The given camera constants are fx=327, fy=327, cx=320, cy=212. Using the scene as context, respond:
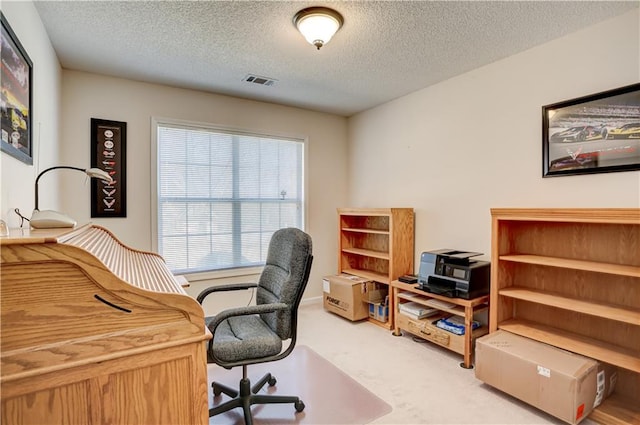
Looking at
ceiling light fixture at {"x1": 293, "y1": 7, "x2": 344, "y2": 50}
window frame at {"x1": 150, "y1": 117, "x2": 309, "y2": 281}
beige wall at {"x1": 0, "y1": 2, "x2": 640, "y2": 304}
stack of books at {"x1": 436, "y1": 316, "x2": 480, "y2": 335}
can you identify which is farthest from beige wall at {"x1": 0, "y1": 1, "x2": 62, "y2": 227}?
stack of books at {"x1": 436, "y1": 316, "x2": 480, "y2": 335}

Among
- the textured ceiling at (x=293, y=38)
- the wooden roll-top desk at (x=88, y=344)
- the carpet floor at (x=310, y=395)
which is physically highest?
the textured ceiling at (x=293, y=38)

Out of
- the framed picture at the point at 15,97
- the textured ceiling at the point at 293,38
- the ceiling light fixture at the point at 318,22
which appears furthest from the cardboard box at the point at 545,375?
the framed picture at the point at 15,97

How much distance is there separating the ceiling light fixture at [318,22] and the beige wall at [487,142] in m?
1.57

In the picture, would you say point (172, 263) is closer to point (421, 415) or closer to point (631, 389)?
point (421, 415)

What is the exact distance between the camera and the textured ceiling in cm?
204

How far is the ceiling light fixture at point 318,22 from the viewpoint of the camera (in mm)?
2039

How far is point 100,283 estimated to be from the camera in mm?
911

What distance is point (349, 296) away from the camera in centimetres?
360

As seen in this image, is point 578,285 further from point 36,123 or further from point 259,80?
point 36,123

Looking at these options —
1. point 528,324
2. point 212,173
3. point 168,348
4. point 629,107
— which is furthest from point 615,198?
point 212,173

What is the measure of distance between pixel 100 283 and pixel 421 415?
1.95 metres

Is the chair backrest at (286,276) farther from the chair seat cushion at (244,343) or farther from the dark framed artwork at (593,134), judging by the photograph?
the dark framed artwork at (593,134)

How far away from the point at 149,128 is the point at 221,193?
96 centimetres

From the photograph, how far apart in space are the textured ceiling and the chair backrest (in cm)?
145
